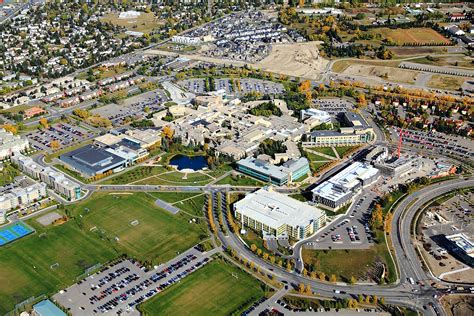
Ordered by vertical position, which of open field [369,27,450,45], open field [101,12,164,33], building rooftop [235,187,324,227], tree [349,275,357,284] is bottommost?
tree [349,275,357,284]

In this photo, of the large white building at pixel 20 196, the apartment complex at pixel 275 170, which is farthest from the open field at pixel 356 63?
the large white building at pixel 20 196

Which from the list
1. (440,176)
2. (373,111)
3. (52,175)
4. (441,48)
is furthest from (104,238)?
(441,48)

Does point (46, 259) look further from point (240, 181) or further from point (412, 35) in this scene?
point (412, 35)

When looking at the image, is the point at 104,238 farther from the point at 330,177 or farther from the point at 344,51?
the point at 344,51

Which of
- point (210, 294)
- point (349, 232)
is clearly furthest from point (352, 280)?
point (210, 294)

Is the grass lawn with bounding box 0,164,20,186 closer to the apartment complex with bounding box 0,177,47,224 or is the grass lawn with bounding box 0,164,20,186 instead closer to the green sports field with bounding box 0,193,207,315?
the apartment complex with bounding box 0,177,47,224

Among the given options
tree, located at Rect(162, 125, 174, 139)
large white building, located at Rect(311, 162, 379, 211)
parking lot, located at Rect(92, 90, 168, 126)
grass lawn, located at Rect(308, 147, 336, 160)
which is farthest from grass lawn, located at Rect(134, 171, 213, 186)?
parking lot, located at Rect(92, 90, 168, 126)

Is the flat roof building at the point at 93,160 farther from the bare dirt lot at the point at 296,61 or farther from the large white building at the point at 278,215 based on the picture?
A: the bare dirt lot at the point at 296,61

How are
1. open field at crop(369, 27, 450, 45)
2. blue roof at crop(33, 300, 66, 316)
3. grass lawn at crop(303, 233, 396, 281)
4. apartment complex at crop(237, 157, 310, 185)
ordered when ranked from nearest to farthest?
blue roof at crop(33, 300, 66, 316) < grass lawn at crop(303, 233, 396, 281) < apartment complex at crop(237, 157, 310, 185) < open field at crop(369, 27, 450, 45)
